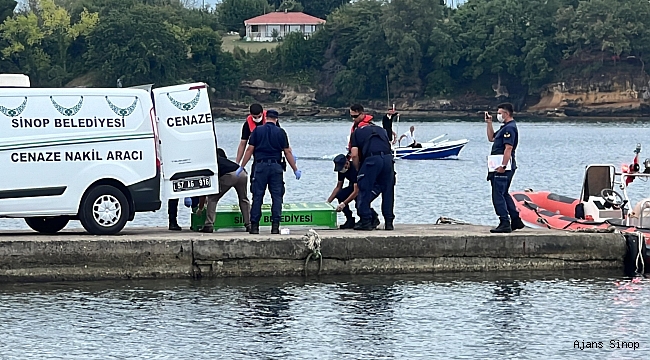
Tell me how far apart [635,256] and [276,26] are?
14548cm

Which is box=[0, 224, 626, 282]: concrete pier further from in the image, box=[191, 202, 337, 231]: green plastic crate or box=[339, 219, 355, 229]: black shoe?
box=[339, 219, 355, 229]: black shoe

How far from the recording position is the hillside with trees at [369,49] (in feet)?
436

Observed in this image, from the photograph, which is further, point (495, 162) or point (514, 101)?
point (514, 101)

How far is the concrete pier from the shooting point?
15.3m

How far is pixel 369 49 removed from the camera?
459 ft

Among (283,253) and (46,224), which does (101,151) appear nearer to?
(46,224)

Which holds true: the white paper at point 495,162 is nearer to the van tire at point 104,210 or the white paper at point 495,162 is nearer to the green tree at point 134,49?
the van tire at point 104,210

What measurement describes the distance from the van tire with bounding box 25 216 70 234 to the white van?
25.8 inches

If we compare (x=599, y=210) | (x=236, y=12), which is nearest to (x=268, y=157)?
(x=599, y=210)

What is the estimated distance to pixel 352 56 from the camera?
142m

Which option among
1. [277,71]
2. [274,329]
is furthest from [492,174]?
[277,71]

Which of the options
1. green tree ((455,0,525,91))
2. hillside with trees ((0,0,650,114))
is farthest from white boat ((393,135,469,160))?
green tree ((455,0,525,91))

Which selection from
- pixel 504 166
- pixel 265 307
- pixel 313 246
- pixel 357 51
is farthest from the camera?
pixel 357 51

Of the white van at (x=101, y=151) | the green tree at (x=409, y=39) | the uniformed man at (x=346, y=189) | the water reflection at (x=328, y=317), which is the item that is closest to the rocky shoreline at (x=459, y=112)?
the green tree at (x=409, y=39)
